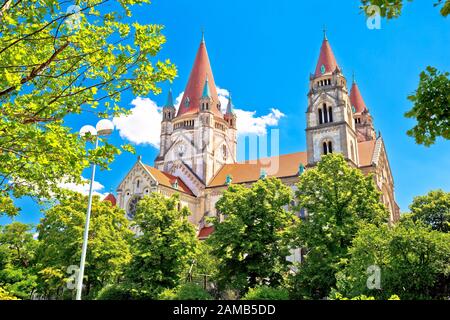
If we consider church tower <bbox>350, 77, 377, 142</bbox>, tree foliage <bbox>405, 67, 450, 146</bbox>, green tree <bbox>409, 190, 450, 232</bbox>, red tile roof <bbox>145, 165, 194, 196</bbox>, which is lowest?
tree foliage <bbox>405, 67, 450, 146</bbox>

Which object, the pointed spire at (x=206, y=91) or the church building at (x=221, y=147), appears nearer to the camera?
the church building at (x=221, y=147)

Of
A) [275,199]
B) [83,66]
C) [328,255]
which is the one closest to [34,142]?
[83,66]

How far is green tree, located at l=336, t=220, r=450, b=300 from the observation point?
1788 centimetres

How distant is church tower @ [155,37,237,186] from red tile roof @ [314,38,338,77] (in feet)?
57.3

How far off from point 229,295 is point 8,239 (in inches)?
823

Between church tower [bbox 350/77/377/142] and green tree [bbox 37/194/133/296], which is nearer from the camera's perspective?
green tree [bbox 37/194/133/296]

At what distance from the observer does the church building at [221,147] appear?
4653 cm

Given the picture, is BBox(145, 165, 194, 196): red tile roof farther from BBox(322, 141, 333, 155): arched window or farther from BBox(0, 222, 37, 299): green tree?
BBox(322, 141, 333, 155): arched window

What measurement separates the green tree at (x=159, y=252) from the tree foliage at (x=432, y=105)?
2115cm

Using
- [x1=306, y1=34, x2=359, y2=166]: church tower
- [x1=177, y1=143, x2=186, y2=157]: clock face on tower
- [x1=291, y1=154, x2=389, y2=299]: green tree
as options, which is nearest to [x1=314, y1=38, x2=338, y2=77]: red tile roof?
[x1=306, y1=34, x2=359, y2=166]: church tower

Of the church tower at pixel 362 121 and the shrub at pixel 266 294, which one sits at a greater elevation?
the church tower at pixel 362 121

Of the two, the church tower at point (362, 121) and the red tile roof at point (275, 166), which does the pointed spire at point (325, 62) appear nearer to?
the red tile roof at point (275, 166)

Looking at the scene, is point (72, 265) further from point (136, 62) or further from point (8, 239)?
point (136, 62)

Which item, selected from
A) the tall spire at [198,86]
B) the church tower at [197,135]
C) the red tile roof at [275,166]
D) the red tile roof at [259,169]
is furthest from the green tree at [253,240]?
the tall spire at [198,86]
